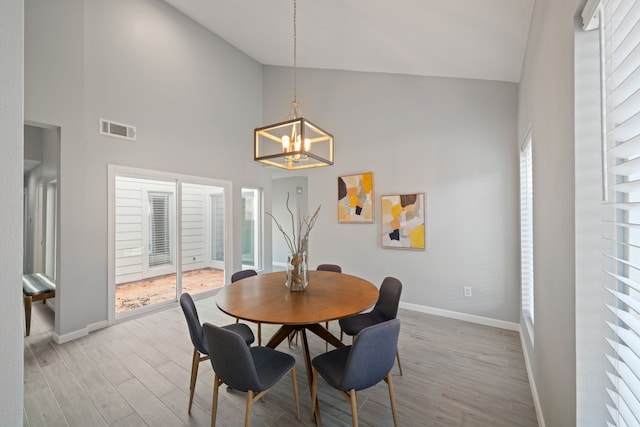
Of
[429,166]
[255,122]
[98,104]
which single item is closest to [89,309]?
[98,104]

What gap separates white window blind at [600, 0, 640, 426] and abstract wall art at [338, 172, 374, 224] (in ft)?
11.2

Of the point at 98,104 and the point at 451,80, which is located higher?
the point at 451,80

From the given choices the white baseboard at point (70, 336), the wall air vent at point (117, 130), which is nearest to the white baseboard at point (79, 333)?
the white baseboard at point (70, 336)

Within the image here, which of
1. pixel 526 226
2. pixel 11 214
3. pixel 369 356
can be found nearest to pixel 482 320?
pixel 526 226

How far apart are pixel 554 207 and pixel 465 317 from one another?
8.91ft

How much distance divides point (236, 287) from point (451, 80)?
3.82 metres

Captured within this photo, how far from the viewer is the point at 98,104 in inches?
134

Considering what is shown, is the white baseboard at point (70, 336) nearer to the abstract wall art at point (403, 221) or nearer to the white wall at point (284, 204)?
the abstract wall art at point (403, 221)

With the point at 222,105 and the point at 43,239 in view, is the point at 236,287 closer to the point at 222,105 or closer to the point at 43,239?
the point at 222,105

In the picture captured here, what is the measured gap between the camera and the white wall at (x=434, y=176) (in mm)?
3365

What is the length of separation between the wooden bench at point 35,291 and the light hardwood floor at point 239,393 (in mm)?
311

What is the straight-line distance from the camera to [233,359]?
1476 mm

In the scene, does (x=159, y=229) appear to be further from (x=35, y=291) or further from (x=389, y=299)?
(x=389, y=299)

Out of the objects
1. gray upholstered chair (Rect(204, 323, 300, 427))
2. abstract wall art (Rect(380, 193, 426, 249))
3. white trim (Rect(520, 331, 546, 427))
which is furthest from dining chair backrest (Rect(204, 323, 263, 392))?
abstract wall art (Rect(380, 193, 426, 249))
